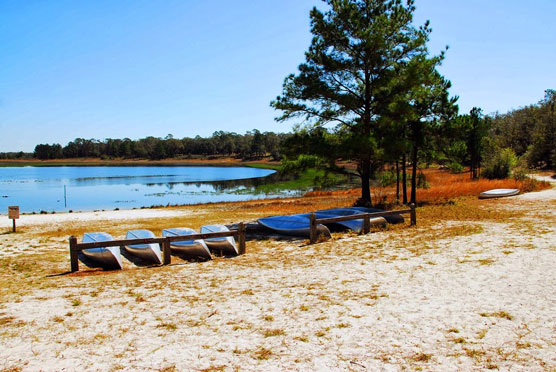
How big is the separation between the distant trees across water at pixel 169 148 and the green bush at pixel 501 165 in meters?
98.3

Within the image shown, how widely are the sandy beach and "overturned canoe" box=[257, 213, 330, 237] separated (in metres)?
1.68

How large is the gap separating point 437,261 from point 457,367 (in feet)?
16.8

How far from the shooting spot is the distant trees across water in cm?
14550

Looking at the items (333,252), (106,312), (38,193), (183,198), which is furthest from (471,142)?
(38,193)

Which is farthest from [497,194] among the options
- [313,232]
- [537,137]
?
[537,137]

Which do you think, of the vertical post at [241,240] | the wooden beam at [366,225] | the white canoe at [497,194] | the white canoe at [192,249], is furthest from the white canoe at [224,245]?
the white canoe at [497,194]

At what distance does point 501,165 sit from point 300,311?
32.9m

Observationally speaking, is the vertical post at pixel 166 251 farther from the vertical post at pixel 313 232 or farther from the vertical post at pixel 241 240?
the vertical post at pixel 313 232

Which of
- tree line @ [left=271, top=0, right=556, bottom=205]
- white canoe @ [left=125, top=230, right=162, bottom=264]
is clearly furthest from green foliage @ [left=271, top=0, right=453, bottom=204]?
white canoe @ [left=125, top=230, right=162, bottom=264]

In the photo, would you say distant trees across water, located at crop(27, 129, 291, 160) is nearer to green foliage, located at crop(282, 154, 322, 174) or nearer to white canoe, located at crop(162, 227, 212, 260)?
green foliage, located at crop(282, 154, 322, 174)

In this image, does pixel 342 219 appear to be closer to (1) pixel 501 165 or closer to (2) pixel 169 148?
(1) pixel 501 165

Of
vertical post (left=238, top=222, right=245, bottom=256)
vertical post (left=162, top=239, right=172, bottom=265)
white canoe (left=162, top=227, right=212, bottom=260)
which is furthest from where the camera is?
vertical post (left=238, top=222, right=245, bottom=256)

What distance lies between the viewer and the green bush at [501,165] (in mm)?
32500

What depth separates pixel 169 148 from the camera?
171 metres
